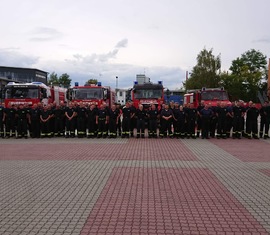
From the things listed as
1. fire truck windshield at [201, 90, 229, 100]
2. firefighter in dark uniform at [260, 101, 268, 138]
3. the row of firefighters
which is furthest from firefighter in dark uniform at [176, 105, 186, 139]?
fire truck windshield at [201, 90, 229, 100]

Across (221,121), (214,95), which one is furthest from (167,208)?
(214,95)

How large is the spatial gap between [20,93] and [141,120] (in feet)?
27.9

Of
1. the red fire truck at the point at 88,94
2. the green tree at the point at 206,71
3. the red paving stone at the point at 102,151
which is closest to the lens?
the red paving stone at the point at 102,151

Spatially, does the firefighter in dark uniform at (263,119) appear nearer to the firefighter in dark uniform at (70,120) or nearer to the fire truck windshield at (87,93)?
the firefighter in dark uniform at (70,120)

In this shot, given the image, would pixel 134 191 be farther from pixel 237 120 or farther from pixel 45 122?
pixel 45 122

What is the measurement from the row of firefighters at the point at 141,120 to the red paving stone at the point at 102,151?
1866 mm

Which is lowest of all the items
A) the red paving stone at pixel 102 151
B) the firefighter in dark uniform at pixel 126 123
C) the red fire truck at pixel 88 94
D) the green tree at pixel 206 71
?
the red paving stone at pixel 102 151

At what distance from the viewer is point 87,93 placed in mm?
22562

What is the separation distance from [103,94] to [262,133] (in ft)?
29.8

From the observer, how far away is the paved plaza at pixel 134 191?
555 centimetres

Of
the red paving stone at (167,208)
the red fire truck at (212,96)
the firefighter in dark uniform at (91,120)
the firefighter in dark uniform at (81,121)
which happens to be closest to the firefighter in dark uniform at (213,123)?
the firefighter in dark uniform at (91,120)

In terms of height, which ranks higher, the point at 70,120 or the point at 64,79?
the point at 64,79

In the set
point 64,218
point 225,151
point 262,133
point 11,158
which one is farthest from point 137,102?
point 64,218

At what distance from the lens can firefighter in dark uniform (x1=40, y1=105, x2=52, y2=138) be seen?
59.5ft
